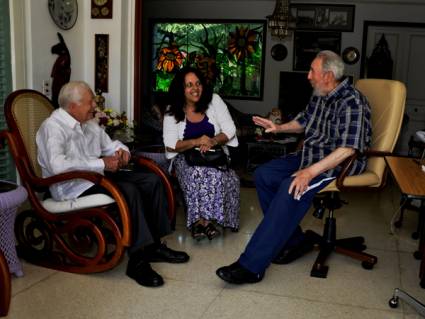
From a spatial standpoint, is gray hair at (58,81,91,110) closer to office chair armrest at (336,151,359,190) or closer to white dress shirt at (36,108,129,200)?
white dress shirt at (36,108,129,200)

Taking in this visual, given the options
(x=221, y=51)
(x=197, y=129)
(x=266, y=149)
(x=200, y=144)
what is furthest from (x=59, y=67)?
(x=221, y=51)

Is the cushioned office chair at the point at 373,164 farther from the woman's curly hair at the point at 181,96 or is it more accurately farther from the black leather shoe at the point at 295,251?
the woman's curly hair at the point at 181,96

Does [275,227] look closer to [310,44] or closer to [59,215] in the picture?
[59,215]

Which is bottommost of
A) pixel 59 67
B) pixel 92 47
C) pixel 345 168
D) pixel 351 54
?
pixel 345 168

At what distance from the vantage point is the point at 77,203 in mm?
2770

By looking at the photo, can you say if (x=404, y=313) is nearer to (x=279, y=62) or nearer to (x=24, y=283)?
(x=24, y=283)

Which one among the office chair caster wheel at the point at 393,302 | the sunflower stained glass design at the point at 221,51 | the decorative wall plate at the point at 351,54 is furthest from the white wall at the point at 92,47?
the decorative wall plate at the point at 351,54

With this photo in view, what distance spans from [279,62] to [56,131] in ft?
19.0

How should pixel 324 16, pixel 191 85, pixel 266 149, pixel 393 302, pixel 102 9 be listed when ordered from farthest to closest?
pixel 324 16 < pixel 266 149 < pixel 102 9 < pixel 191 85 < pixel 393 302

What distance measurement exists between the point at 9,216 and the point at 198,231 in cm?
125

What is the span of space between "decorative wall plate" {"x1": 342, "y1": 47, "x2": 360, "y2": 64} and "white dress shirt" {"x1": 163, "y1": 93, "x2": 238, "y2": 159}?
476cm

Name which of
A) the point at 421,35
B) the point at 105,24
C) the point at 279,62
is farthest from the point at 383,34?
the point at 105,24

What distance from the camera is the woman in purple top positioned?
11.2 feet

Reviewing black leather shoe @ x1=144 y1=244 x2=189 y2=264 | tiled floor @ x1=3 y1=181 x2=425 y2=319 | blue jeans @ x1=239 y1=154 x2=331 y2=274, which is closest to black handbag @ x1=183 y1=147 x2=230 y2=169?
tiled floor @ x1=3 y1=181 x2=425 y2=319
